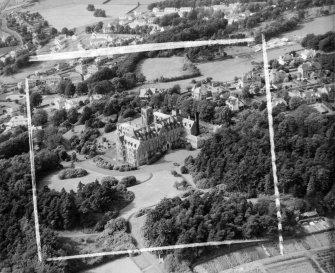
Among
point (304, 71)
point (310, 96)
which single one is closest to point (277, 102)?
point (310, 96)

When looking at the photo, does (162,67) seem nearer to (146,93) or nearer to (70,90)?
(146,93)

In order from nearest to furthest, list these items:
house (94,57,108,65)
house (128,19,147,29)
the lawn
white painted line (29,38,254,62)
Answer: the lawn → white painted line (29,38,254,62) → house (94,57,108,65) → house (128,19,147,29)

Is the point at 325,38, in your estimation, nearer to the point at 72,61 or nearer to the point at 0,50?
the point at 72,61

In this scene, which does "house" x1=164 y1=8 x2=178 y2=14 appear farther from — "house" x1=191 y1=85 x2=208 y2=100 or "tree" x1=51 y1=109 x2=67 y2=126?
"tree" x1=51 y1=109 x2=67 y2=126

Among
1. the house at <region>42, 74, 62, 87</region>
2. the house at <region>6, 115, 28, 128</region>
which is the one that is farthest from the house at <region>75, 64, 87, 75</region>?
the house at <region>6, 115, 28, 128</region>

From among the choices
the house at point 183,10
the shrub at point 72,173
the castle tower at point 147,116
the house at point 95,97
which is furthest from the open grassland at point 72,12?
the shrub at point 72,173

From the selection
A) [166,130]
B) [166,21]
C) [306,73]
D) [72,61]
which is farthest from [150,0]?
[166,130]

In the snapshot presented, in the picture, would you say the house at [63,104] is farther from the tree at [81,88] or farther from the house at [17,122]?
the house at [17,122]
